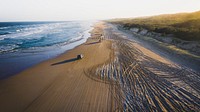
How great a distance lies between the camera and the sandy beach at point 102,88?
7939 mm

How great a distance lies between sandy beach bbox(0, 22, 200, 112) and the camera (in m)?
7.94

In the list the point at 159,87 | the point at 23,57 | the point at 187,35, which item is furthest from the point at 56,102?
the point at 187,35

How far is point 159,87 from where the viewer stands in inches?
386

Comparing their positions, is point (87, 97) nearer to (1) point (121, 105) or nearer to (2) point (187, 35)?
(1) point (121, 105)

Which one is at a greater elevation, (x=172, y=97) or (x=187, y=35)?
(x=187, y=35)

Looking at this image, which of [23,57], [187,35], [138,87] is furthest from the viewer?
[187,35]

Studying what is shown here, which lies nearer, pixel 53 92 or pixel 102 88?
pixel 53 92

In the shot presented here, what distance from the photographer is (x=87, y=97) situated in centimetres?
877

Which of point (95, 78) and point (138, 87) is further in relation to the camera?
point (95, 78)

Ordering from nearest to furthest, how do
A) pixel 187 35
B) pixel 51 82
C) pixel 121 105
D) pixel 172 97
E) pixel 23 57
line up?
pixel 121 105, pixel 172 97, pixel 51 82, pixel 23 57, pixel 187 35

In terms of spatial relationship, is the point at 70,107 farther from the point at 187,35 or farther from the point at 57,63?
the point at 187,35

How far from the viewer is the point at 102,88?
9797mm

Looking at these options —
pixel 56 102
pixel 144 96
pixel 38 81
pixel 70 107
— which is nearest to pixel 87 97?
pixel 70 107

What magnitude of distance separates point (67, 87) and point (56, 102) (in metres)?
1.80
